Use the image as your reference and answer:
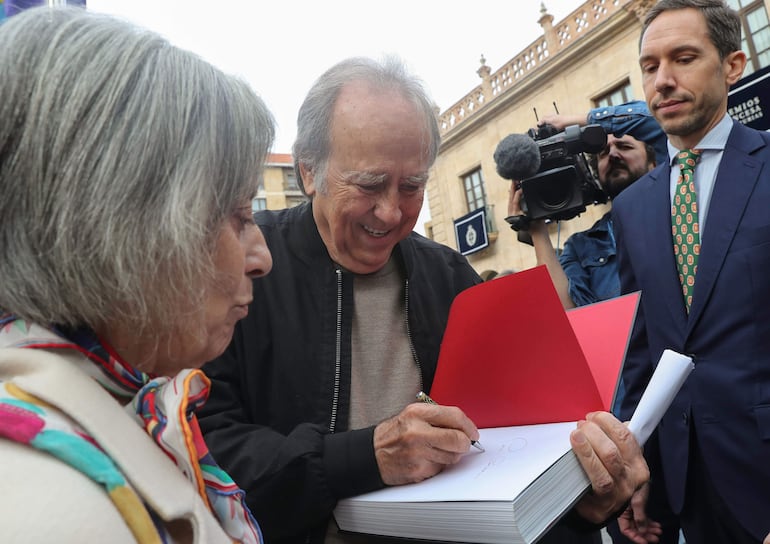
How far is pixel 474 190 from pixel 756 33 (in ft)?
23.7

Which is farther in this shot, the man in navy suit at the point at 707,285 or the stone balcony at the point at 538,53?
the stone balcony at the point at 538,53

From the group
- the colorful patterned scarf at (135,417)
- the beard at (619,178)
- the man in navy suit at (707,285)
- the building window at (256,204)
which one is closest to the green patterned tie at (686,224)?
the man in navy suit at (707,285)

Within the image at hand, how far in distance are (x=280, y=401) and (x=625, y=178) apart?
2.10 m

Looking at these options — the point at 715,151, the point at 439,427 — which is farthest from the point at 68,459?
the point at 715,151

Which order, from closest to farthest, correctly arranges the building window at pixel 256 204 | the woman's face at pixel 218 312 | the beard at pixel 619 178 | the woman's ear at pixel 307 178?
the woman's face at pixel 218 312, the building window at pixel 256 204, the woman's ear at pixel 307 178, the beard at pixel 619 178

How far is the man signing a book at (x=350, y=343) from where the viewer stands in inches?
37.5

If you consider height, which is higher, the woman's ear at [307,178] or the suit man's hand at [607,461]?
the woman's ear at [307,178]

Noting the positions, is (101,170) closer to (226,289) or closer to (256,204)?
(226,289)

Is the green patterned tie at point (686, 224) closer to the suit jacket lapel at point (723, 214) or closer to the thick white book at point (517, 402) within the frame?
the suit jacket lapel at point (723, 214)

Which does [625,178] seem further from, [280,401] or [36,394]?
[36,394]

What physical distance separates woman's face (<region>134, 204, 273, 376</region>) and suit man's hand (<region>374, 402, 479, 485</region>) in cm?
34

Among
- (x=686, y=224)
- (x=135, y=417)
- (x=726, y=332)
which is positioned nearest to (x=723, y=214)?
(x=686, y=224)

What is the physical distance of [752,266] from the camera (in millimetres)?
1453

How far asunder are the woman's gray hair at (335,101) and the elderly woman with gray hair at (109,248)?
73cm
